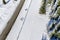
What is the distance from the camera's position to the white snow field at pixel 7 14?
5.16ft

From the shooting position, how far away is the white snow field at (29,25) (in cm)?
145

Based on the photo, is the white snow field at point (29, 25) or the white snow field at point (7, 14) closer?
the white snow field at point (29, 25)

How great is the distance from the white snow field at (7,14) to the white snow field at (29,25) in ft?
0.23

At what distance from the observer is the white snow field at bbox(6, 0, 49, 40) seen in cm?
145

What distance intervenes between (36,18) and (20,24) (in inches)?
8.6

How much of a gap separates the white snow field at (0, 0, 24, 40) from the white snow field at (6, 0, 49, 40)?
7 cm

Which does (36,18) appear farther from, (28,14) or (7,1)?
(7,1)

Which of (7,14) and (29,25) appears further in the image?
(7,14)

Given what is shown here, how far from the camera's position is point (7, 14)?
176 centimetres

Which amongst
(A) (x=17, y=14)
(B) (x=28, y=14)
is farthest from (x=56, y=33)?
(A) (x=17, y=14)

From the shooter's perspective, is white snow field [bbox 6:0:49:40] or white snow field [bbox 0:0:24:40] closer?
white snow field [bbox 6:0:49:40]

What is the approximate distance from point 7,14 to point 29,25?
1.07ft

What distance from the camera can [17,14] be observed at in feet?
6.38

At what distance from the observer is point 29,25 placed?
1.62 meters
